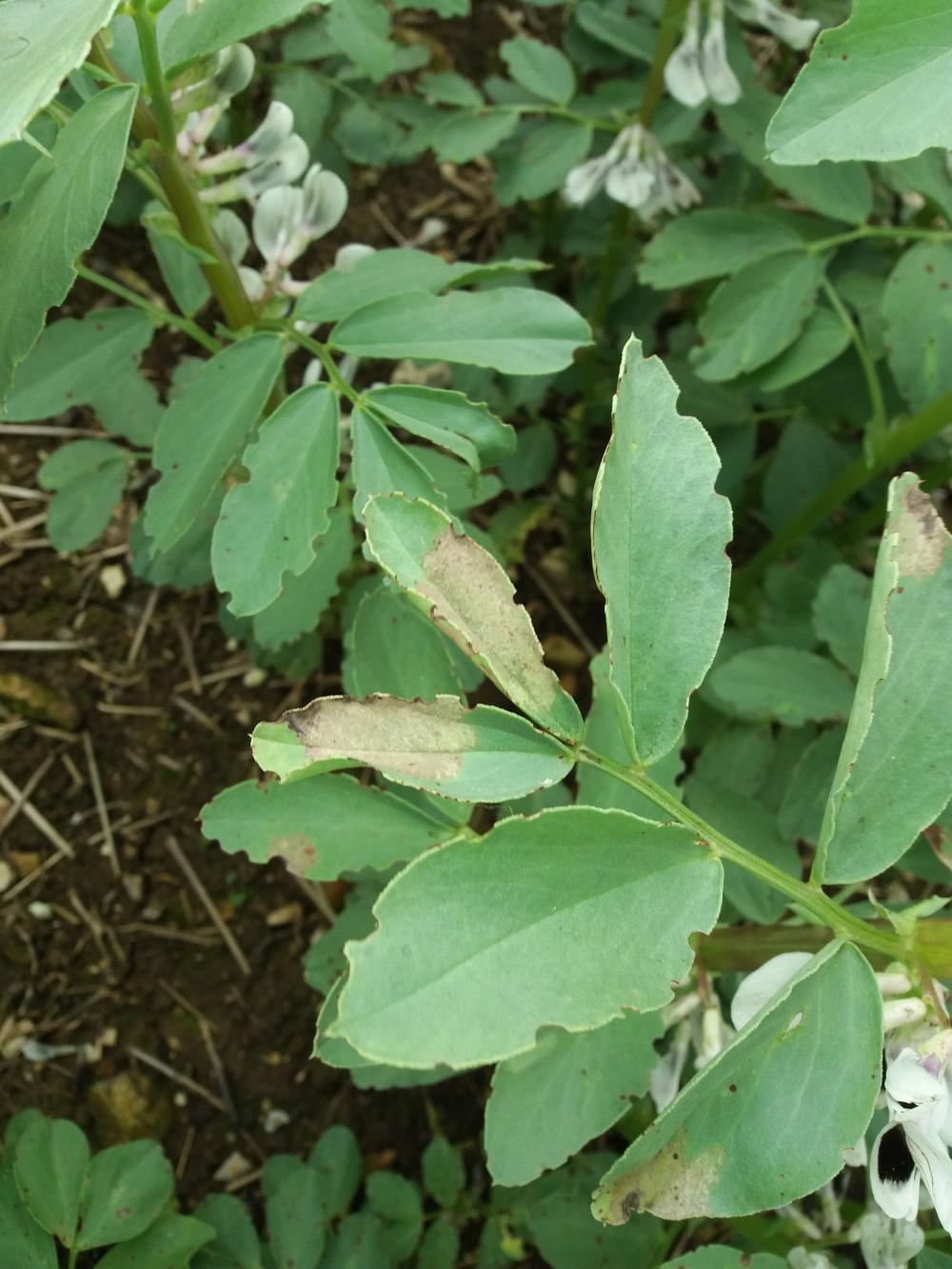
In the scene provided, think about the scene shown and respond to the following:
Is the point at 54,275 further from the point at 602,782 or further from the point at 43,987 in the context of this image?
the point at 43,987

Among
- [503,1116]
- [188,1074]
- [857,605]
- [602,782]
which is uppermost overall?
[602,782]

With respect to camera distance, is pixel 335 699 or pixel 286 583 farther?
pixel 286 583

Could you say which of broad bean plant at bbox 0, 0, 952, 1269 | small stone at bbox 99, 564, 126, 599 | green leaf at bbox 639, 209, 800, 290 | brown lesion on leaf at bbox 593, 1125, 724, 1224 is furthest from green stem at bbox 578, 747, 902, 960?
small stone at bbox 99, 564, 126, 599

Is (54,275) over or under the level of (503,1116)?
over

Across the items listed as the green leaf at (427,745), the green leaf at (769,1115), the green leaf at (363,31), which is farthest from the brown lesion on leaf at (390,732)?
the green leaf at (363,31)

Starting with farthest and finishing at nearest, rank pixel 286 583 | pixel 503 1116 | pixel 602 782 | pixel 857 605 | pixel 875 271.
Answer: pixel 875 271
pixel 857 605
pixel 286 583
pixel 602 782
pixel 503 1116

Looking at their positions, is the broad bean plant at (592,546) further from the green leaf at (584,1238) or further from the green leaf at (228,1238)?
the green leaf at (228,1238)

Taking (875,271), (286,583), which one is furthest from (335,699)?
(875,271)

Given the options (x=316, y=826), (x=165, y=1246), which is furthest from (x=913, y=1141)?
(x=165, y=1246)
